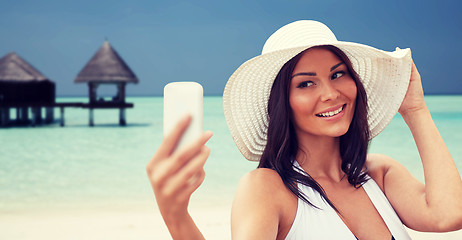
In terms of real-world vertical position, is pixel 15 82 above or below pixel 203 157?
below

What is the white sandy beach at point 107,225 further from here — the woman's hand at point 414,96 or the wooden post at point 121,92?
the wooden post at point 121,92

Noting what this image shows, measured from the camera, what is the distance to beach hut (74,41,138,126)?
22.0m

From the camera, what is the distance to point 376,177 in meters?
1.97

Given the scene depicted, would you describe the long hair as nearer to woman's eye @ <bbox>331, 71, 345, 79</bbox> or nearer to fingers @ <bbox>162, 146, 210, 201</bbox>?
woman's eye @ <bbox>331, 71, 345, 79</bbox>

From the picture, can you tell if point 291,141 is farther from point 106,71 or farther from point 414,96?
point 106,71

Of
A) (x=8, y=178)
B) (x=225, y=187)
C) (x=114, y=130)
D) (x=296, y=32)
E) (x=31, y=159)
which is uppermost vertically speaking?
(x=296, y=32)

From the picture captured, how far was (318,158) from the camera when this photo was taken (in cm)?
192

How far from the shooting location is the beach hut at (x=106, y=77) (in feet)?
72.0

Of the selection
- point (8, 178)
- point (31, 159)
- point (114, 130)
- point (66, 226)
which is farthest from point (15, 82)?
point (66, 226)

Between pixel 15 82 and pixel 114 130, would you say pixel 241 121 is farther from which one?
pixel 114 130

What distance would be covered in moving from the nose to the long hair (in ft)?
0.48

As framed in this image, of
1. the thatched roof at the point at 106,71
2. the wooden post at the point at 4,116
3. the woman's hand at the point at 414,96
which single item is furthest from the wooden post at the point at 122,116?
the woman's hand at the point at 414,96

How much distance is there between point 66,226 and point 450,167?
5.51 metres

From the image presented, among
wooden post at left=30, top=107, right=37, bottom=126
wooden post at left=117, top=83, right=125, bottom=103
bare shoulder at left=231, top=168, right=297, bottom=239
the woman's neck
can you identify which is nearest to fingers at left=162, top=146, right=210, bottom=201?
bare shoulder at left=231, top=168, right=297, bottom=239
